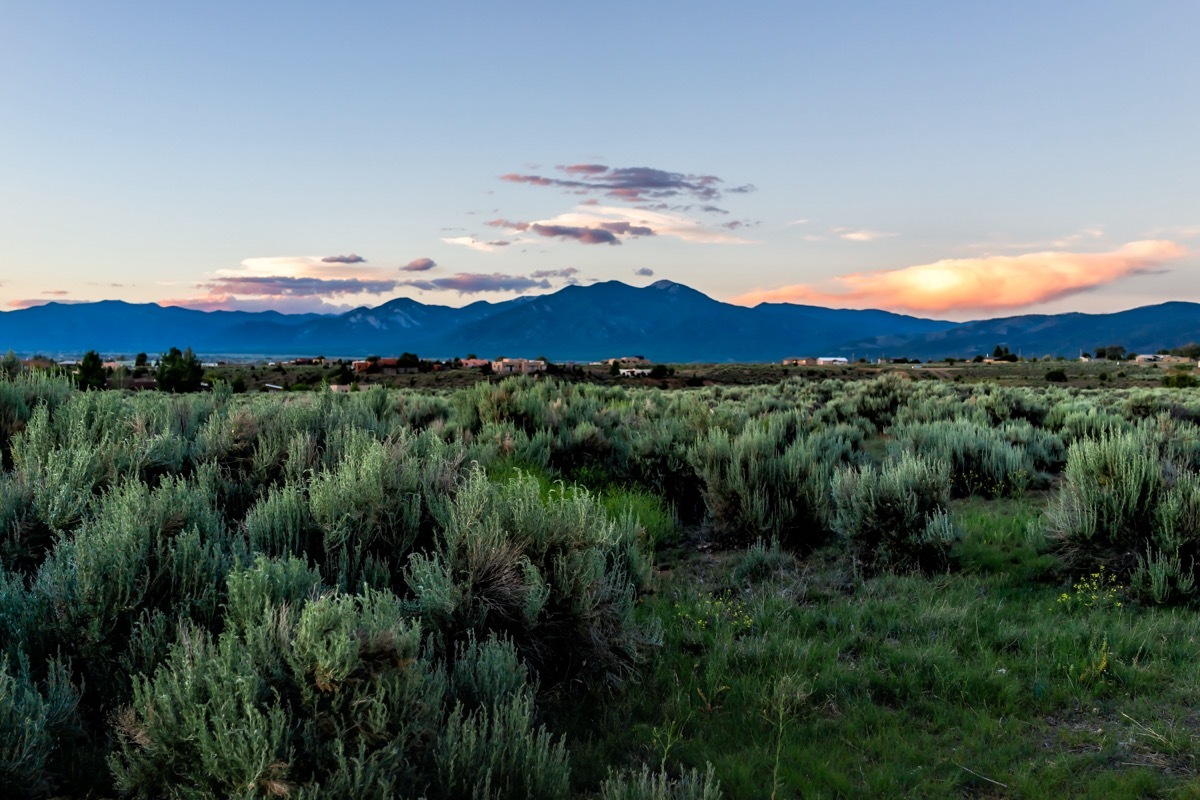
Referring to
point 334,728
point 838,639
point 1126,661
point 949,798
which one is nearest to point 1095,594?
point 1126,661

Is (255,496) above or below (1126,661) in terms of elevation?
above

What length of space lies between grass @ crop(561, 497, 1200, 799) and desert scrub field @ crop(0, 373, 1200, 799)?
0.08ft

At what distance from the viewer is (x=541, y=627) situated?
16.3 ft

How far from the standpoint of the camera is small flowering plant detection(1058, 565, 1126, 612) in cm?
676

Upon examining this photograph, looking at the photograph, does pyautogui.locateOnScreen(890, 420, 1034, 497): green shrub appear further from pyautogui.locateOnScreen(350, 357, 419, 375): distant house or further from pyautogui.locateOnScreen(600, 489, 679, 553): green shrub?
pyautogui.locateOnScreen(350, 357, 419, 375): distant house

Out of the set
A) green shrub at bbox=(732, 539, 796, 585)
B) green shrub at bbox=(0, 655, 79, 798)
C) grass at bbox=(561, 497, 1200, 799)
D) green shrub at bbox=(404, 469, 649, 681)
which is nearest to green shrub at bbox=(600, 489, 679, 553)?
green shrub at bbox=(732, 539, 796, 585)

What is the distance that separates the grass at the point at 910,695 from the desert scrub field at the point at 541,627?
Answer: 2 cm

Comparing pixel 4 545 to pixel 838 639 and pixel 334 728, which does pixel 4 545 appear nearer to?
pixel 334 728

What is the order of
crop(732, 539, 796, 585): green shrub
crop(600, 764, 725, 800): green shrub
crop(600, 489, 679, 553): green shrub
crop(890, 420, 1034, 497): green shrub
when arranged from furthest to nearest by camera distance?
crop(890, 420, 1034, 497): green shrub, crop(600, 489, 679, 553): green shrub, crop(732, 539, 796, 585): green shrub, crop(600, 764, 725, 800): green shrub

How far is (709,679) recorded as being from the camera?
200 inches

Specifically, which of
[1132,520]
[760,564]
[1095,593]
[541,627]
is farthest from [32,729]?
[1132,520]

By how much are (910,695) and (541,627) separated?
8.37 feet

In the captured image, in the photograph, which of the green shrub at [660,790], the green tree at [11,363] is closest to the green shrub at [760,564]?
the green shrub at [660,790]

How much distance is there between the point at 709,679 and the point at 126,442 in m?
5.53
